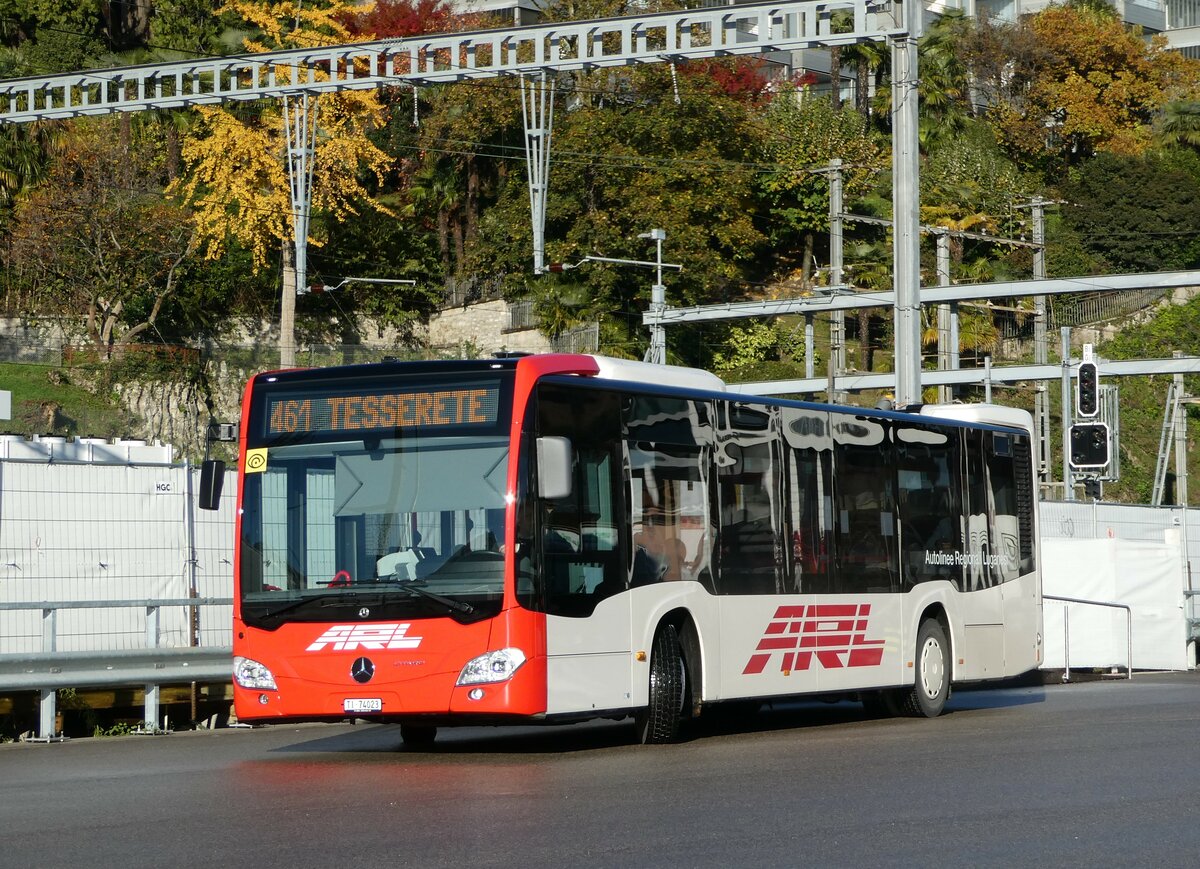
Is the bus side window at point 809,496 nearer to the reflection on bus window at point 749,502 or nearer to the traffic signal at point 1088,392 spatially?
the reflection on bus window at point 749,502

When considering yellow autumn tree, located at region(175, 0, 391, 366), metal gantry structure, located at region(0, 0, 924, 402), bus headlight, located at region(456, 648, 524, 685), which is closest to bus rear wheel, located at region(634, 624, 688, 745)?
bus headlight, located at region(456, 648, 524, 685)

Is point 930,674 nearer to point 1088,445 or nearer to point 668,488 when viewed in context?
point 668,488

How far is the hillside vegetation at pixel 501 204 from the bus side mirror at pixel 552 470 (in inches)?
1547

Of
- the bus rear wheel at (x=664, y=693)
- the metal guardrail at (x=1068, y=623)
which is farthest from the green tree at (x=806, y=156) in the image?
the bus rear wheel at (x=664, y=693)

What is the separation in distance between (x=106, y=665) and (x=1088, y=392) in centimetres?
1912

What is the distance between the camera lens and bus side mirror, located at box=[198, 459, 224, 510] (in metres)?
14.6

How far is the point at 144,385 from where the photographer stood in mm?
54125

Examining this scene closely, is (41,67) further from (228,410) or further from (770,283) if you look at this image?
(770,283)

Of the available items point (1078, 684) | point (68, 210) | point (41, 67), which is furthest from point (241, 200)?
point (1078, 684)

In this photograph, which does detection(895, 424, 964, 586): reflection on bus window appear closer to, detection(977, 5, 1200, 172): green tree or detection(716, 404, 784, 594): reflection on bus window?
detection(716, 404, 784, 594): reflection on bus window

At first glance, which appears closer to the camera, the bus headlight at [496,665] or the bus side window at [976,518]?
the bus headlight at [496,665]

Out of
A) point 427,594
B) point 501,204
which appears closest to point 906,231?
point 427,594

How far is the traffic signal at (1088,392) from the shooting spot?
101 ft

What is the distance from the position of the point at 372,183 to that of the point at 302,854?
57.4m
